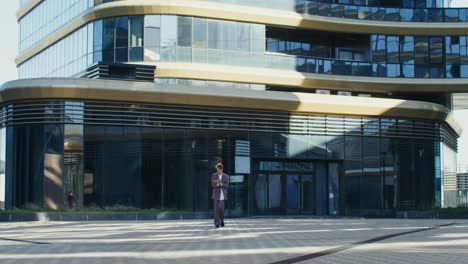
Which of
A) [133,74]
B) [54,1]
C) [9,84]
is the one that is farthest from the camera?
[54,1]

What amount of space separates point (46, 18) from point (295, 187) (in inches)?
764

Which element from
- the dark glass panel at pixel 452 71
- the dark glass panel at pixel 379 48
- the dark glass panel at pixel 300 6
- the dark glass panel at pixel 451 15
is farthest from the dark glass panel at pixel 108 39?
the dark glass panel at pixel 451 15

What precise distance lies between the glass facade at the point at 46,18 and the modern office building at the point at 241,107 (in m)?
0.24

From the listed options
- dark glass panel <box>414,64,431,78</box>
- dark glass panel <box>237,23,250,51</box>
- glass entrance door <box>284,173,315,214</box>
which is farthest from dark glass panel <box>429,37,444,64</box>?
glass entrance door <box>284,173,315,214</box>

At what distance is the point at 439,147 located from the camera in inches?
1714

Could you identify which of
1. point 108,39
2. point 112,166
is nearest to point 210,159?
point 112,166

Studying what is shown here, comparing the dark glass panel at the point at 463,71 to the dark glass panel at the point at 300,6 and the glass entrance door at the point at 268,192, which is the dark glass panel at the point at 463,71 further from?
the glass entrance door at the point at 268,192

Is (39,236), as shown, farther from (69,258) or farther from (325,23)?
(325,23)

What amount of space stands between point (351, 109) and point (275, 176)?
5.21 m

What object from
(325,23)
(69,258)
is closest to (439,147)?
(325,23)

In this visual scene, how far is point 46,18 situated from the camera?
1911 inches

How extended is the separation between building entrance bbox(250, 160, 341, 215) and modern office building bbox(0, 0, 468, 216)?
0.07 metres

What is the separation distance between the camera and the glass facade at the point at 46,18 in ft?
143

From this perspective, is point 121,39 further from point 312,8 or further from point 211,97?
point 312,8
